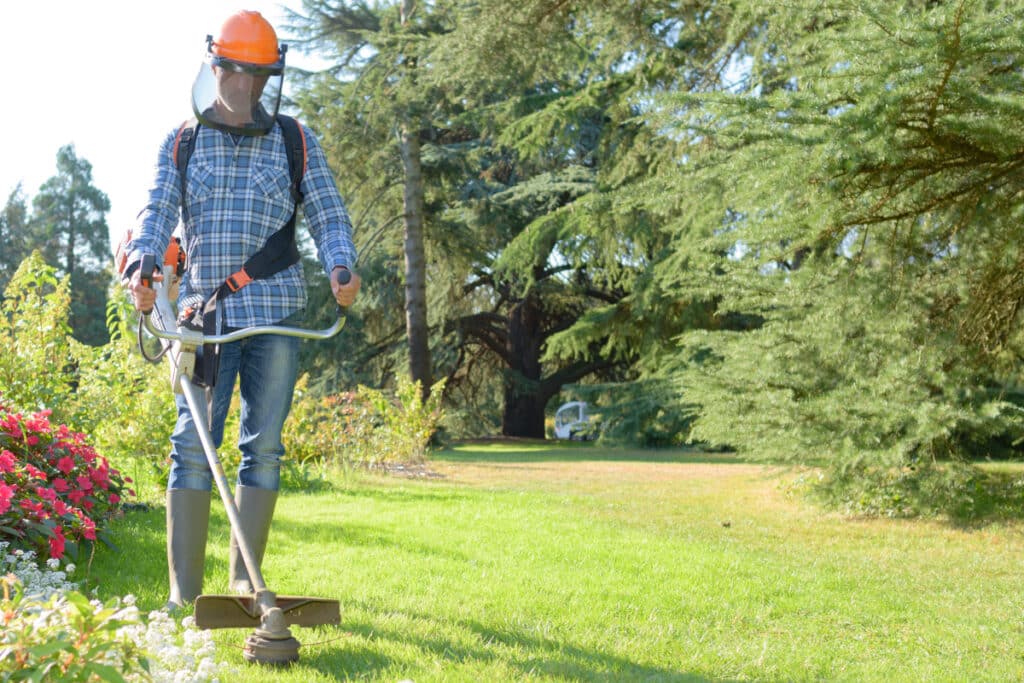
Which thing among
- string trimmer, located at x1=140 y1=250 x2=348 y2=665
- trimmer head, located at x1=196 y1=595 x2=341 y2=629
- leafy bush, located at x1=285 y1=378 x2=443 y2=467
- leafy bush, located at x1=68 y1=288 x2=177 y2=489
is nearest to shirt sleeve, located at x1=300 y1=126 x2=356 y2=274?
string trimmer, located at x1=140 y1=250 x2=348 y2=665

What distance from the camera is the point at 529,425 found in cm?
2275

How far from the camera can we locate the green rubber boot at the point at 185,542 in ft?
9.87

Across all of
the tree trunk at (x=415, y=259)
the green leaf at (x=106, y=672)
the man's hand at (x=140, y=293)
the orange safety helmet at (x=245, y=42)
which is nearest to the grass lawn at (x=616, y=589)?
the green leaf at (x=106, y=672)

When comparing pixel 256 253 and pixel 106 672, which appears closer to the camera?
pixel 106 672

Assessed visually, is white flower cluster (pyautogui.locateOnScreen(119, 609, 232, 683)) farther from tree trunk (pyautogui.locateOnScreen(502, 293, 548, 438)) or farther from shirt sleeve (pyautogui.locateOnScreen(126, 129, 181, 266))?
tree trunk (pyautogui.locateOnScreen(502, 293, 548, 438))

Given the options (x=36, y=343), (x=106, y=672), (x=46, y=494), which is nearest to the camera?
(x=106, y=672)

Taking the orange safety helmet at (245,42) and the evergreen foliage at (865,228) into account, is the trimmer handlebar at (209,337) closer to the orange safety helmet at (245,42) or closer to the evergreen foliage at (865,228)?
the orange safety helmet at (245,42)

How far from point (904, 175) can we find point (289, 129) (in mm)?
2968

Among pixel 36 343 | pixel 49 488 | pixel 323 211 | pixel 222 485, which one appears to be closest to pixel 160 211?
pixel 323 211

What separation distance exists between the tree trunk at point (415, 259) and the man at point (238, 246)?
10.8 metres

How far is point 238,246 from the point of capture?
3.23 meters

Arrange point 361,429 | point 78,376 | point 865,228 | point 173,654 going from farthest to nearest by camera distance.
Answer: point 361,429, point 78,376, point 865,228, point 173,654

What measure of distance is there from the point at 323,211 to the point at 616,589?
192cm

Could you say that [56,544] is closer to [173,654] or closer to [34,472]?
[34,472]
